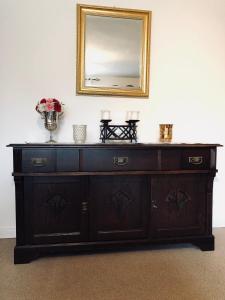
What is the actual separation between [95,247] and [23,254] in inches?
20.3

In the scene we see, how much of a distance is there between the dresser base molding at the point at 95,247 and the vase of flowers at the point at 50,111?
802 millimetres

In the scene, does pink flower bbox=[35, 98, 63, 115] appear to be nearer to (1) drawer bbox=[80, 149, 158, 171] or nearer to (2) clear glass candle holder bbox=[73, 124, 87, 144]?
(2) clear glass candle holder bbox=[73, 124, 87, 144]

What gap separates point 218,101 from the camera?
256cm

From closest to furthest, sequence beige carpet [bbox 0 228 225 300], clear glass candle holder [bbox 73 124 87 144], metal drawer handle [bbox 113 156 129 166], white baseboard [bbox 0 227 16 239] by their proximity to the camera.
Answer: beige carpet [bbox 0 228 225 300], metal drawer handle [bbox 113 156 129 166], clear glass candle holder [bbox 73 124 87 144], white baseboard [bbox 0 227 16 239]

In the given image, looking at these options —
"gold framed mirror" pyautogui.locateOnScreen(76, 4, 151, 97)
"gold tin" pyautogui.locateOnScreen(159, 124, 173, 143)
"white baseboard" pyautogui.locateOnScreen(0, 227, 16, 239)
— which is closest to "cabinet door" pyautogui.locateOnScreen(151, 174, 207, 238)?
"gold tin" pyautogui.locateOnScreen(159, 124, 173, 143)

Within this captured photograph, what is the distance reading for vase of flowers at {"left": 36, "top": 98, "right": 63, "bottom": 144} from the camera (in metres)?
2.03

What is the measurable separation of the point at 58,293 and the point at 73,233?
1.45ft

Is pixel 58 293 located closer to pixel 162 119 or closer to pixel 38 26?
pixel 162 119

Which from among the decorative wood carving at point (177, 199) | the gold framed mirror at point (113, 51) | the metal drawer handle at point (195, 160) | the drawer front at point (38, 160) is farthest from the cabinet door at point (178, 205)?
the gold framed mirror at point (113, 51)

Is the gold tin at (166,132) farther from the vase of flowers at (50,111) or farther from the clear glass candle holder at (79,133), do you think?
the vase of flowers at (50,111)

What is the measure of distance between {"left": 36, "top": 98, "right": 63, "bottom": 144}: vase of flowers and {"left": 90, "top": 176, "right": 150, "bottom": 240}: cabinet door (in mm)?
567

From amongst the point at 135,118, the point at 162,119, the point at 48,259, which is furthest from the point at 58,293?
the point at 162,119

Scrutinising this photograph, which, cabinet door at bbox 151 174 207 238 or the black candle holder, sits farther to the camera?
the black candle holder

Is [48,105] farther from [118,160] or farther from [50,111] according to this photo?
[118,160]
